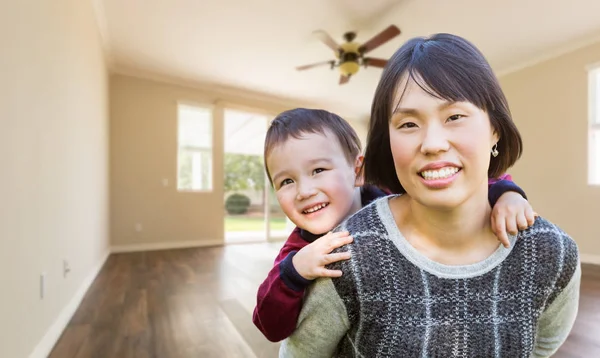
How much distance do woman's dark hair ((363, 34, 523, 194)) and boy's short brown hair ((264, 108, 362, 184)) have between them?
205 millimetres

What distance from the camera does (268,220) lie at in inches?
255

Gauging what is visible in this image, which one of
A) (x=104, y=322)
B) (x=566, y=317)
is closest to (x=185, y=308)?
(x=104, y=322)

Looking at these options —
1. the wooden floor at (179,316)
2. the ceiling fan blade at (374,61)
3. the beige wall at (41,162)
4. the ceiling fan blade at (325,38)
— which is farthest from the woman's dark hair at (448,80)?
the ceiling fan blade at (374,61)

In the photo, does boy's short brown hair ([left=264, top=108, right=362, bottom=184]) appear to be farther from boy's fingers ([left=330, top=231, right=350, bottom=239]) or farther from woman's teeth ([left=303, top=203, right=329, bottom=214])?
boy's fingers ([left=330, top=231, right=350, bottom=239])

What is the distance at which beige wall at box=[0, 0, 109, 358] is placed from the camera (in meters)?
1.33

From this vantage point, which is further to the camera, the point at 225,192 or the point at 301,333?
the point at 225,192

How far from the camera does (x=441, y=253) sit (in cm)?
55

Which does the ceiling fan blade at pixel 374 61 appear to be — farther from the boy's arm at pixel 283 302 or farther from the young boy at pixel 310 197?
the boy's arm at pixel 283 302

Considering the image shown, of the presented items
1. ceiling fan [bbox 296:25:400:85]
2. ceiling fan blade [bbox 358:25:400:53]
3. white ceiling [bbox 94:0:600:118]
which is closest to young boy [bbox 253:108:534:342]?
ceiling fan blade [bbox 358:25:400:53]

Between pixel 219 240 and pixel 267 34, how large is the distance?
367 centimetres

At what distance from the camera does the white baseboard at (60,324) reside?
1.72 meters

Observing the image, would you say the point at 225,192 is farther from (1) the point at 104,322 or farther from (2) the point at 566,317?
(2) the point at 566,317

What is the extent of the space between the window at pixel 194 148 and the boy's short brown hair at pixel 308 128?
5.19 meters

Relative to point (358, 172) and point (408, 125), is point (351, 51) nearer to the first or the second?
point (358, 172)
